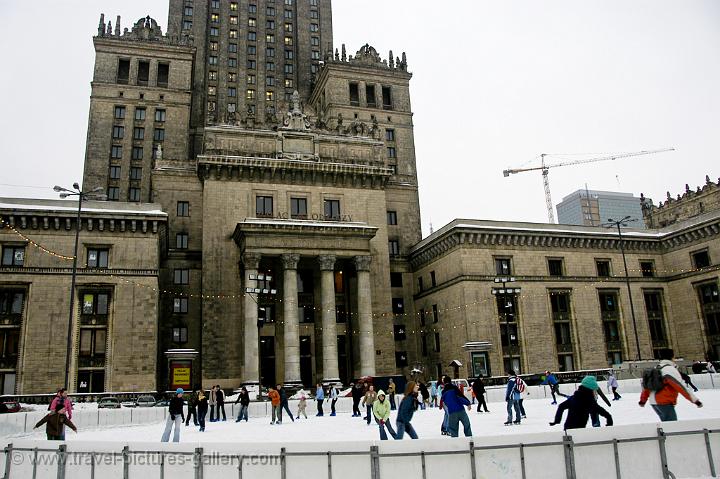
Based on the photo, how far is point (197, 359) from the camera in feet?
166

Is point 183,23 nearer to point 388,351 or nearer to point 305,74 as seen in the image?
point 305,74

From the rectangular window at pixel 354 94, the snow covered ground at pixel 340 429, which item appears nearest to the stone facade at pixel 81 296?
the snow covered ground at pixel 340 429

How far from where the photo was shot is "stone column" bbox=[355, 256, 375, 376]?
49.3 meters

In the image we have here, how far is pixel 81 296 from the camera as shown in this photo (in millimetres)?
43719

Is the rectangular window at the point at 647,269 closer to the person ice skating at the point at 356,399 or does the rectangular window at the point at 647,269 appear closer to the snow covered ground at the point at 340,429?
the snow covered ground at the point at 340,429

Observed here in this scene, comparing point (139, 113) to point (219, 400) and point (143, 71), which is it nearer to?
point (143, 71)

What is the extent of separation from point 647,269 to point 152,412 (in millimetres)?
51437

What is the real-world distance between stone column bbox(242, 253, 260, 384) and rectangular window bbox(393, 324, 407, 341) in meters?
17.7

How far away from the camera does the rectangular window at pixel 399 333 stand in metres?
59.2

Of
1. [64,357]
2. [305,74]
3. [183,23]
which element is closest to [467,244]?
[64,357]

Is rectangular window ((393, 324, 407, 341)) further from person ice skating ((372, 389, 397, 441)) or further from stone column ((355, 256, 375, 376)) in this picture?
person ice skating ((372, 389, 397, 441))

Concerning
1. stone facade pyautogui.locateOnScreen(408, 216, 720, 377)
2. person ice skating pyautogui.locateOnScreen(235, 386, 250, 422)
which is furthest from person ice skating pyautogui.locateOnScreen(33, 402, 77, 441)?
stone facade pyautogui.locateOnScreen(408, 216, 720, 377)

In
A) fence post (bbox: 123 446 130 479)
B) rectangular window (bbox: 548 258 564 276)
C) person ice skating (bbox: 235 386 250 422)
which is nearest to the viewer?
fence post (bbox: 123 446 130 479)

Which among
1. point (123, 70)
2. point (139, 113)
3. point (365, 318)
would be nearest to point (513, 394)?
→ point (365, 318)
